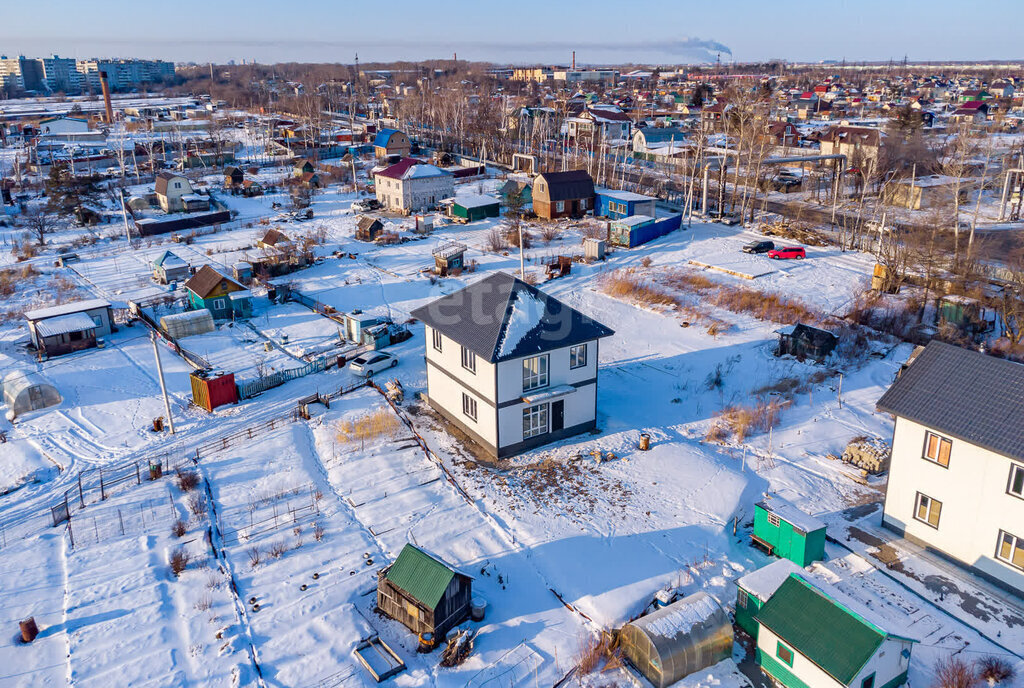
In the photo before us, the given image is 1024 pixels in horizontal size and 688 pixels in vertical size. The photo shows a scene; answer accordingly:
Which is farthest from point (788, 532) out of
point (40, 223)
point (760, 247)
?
point (40, 223)

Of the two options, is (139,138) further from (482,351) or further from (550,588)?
(550,588)

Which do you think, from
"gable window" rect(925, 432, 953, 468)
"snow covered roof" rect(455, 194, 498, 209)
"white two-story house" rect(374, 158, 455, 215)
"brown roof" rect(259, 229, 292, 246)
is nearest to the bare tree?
"brown roof" rect(259, 229, 292, 246)

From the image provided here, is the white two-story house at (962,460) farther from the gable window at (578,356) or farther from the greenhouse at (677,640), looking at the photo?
the gable window at (578,356)

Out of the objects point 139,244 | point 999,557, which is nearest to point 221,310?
point 139,244

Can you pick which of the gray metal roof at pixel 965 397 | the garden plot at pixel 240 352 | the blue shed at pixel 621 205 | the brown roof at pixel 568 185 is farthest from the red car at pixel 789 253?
the garden plot at pixel 240 352

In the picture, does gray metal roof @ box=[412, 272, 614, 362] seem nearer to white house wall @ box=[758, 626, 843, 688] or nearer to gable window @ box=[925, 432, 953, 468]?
gable window @ box=[925, 432, 953, 468]

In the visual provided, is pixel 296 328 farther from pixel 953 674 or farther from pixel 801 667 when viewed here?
pixel 953 674
